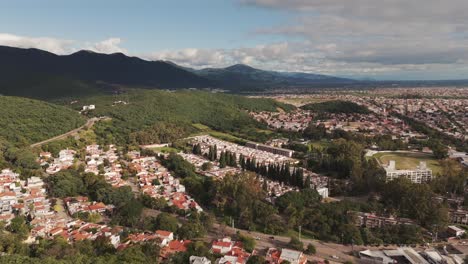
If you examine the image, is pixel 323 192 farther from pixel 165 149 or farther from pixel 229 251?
pixel 165 149

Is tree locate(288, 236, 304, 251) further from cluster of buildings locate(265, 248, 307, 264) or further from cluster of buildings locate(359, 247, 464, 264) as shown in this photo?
cluster of buildings locate(359, 247, 464, 264)

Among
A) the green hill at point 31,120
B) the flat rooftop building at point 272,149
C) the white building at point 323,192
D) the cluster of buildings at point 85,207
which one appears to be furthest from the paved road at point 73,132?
the white building at point 323,192

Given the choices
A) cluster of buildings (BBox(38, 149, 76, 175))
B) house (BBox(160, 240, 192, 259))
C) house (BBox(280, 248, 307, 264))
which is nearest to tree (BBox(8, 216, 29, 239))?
house (BBox(160, 240, 192, 259))

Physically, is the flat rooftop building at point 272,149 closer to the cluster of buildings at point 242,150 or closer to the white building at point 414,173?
the cluster of buildings at point 242,150

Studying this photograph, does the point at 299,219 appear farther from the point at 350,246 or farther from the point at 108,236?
the point at 108,236

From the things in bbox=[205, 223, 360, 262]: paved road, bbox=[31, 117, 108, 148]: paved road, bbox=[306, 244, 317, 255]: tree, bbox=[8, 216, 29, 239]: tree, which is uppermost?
bbox=[31, 117, 108, 148]: paved road

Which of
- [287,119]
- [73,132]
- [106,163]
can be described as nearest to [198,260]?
[106,163]
